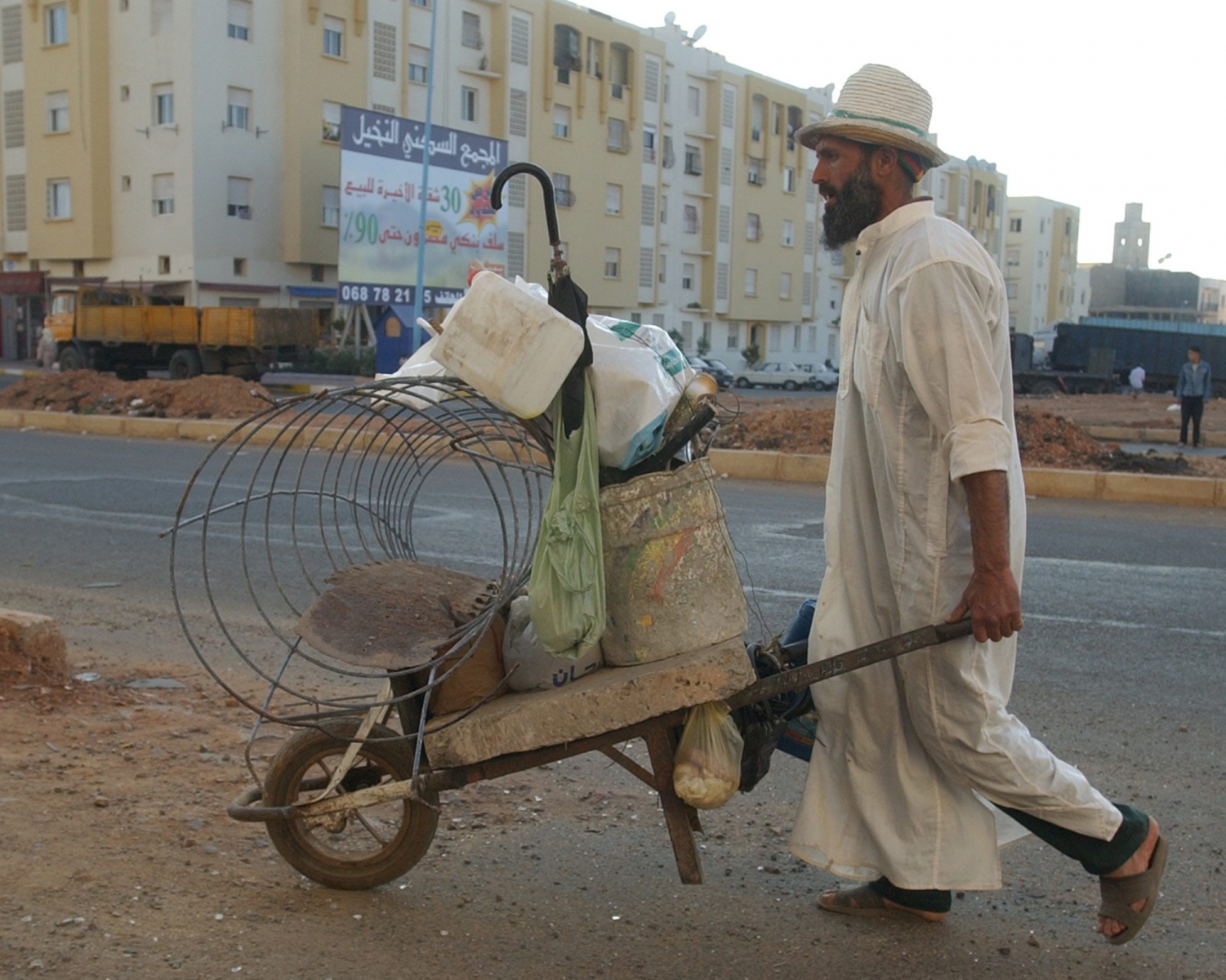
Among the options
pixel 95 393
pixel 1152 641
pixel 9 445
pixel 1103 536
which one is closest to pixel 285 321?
pixel 95 393

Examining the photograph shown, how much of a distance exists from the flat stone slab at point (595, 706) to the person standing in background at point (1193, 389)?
61.4ft

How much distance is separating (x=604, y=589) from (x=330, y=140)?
4429 centimetres

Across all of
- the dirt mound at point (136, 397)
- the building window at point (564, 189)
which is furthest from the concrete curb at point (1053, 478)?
the building window at point (564, 189)

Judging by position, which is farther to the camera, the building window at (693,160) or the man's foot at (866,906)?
the building window at (693,160)

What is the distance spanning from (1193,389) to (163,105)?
33.7 metres

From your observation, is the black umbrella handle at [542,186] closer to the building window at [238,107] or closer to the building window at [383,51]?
the building window at [238,107]

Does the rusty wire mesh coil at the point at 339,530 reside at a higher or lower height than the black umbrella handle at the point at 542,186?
lower

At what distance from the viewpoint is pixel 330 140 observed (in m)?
44.2

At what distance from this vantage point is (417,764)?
115 inches

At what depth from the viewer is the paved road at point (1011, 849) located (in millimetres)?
2926

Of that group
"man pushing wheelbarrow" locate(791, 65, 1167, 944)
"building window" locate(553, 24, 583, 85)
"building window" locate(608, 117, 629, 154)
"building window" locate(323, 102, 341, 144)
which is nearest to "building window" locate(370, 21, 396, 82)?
"building window" locate(323, 102, 341, 144)

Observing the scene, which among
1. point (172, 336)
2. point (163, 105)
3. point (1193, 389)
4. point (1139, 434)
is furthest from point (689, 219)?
point (1193, 389)

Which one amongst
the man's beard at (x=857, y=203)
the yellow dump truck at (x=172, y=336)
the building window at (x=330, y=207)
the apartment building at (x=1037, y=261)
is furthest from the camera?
the apartment building at (x=1037, y=261)

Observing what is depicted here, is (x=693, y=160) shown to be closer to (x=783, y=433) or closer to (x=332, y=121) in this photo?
(x=332, y=121)
